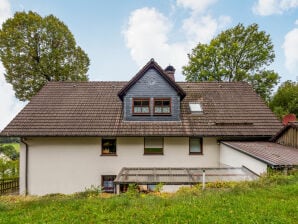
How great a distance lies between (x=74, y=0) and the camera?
15977 mm

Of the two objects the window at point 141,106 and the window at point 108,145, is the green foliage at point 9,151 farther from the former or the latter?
the window at point 141,106

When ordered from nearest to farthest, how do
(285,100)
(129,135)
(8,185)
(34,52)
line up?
(129,135)
(8,185)
(34,52)
(285,100)

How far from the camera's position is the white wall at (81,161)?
13.3 meters

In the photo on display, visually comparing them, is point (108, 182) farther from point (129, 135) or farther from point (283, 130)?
point (283, 130)

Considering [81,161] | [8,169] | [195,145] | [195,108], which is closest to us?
[81,161]

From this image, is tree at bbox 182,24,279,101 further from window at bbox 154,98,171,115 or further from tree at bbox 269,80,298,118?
window at bbox 154,98,171,115

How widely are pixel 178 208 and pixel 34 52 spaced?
22939 mm

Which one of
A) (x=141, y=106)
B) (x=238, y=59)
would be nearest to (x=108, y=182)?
(x=141, y=106)

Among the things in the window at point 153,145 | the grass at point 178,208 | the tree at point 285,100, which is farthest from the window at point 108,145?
the tree at point 285,100

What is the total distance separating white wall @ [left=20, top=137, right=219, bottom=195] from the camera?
1330cm

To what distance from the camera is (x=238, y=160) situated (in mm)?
11258

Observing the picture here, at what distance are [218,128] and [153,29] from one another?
1060 cm

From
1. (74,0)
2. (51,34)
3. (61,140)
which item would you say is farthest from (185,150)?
(51,34)

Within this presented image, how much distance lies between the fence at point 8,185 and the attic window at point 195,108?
1510cm
